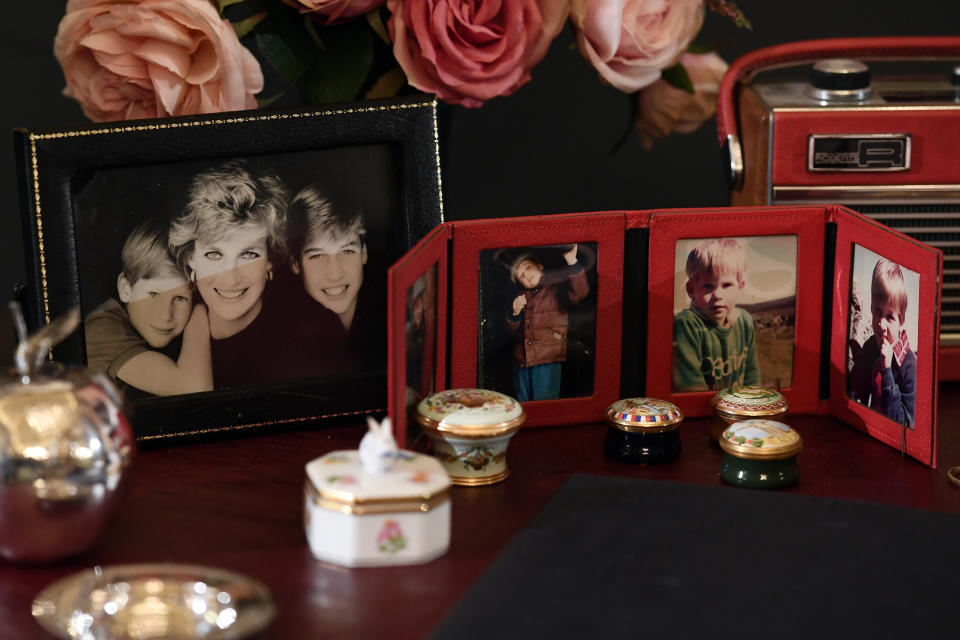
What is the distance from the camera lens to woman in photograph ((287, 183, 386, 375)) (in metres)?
0.89

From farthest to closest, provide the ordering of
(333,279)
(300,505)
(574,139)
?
(574,139), (333,279), (300,505)

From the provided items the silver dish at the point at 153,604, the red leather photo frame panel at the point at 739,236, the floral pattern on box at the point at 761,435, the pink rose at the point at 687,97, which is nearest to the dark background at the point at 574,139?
the pink rose at the point at 687,97

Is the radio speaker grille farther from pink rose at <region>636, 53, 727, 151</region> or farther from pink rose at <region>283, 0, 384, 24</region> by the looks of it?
pink rose at <region>283, 0, 384, 24</region>

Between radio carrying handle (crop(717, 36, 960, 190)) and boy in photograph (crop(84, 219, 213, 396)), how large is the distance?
439 millimetres

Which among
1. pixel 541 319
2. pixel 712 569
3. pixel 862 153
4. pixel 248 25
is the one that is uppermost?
pixel 248 25

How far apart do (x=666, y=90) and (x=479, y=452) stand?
1.42ft

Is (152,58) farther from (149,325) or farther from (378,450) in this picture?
(378,450)

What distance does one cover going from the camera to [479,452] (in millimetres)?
823

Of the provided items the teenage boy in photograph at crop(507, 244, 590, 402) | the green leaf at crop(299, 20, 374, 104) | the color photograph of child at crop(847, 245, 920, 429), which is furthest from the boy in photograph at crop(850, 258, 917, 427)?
the green leaf at crop(299, 20, 374, 104)

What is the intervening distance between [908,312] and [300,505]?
0.42 metres

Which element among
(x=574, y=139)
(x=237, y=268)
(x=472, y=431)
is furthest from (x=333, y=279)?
(x=574, y=139)

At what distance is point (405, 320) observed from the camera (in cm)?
81

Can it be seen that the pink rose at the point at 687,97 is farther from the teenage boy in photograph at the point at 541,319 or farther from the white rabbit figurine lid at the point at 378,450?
the white rabbit figurine lid at the point at 378,450

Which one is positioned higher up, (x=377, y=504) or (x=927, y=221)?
(x=927, y=221)
